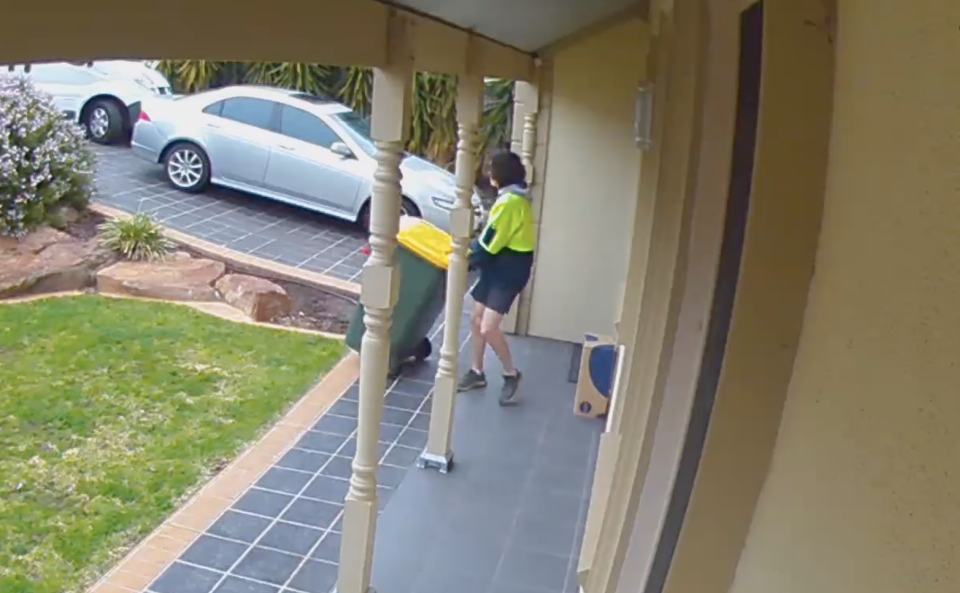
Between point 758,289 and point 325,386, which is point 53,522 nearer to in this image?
point 325,386

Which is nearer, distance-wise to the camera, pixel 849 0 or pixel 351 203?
pixel 849 0

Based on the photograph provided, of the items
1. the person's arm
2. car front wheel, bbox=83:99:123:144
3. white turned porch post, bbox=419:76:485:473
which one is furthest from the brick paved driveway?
white turned porch post, bbox=419:76:485:473

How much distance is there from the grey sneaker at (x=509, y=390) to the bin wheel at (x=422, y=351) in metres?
0.91

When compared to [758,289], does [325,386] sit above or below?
below

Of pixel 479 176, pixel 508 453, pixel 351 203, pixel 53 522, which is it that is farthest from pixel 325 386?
pixel 479 176

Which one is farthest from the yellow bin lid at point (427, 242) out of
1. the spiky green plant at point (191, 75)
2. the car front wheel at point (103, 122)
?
the spiky green plant at point (191, 75)

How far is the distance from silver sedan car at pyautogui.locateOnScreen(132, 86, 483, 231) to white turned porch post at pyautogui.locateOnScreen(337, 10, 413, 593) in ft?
22.2

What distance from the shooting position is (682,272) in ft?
7.93

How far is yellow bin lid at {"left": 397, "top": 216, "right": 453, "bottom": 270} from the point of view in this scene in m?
6.80

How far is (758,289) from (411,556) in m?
3.67

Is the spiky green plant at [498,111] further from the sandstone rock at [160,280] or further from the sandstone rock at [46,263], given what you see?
the sandstone rock at [46,263]

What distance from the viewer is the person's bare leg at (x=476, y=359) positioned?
255 inches

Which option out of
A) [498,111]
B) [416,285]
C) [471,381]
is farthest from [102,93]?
[471,381]

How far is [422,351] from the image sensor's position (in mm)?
7293
